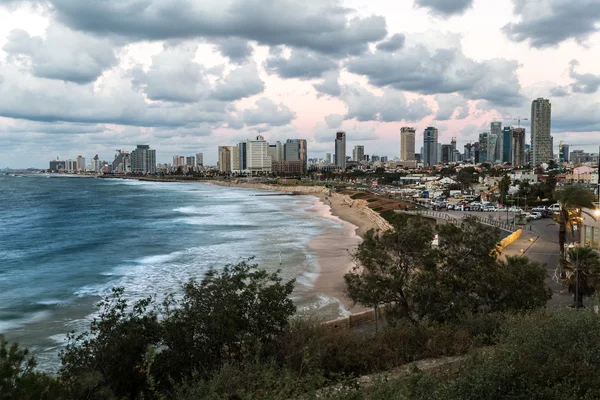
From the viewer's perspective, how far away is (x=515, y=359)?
329 inches

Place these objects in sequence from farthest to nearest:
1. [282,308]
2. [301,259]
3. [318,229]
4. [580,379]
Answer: [318,229], [301,259], [282,308], [580,379]

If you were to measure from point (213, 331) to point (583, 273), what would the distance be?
47.5ft

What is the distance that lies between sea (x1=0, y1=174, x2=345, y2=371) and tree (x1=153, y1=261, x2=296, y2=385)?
7093mm

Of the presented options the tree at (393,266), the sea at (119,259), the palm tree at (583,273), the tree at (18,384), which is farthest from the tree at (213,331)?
the palm tree at (583,273)

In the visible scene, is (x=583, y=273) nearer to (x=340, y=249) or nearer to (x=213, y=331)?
(x=213, y=331)

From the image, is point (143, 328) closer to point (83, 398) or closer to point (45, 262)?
point (83, 398)

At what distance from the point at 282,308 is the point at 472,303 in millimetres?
6125

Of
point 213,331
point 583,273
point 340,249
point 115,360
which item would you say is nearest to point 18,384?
Answer: point 115,360

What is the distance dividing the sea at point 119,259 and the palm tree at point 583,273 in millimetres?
9157

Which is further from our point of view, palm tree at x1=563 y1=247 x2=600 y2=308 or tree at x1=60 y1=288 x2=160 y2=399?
palm tree at x1=563 y1=247 x2=600 y2=308

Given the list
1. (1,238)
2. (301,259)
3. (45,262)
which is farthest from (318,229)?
(1,238)

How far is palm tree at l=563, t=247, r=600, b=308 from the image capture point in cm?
1805

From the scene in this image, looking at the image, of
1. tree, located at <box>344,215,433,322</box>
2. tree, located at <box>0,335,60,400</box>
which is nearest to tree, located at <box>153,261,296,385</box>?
tree, located at <box>0,335,60,400</box>

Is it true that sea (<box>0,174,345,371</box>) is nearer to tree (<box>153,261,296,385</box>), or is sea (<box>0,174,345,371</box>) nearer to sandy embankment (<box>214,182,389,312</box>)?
sandy embankment (<box>214,182,389,312</box>)
